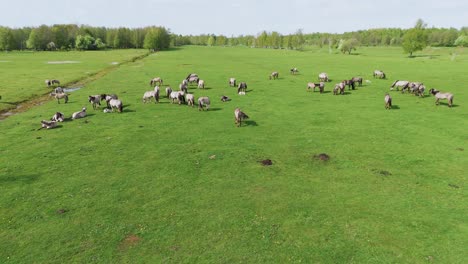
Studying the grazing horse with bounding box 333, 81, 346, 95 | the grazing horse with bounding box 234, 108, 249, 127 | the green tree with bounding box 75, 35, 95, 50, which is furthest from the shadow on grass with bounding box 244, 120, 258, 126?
the green tree with bounding box 75, 35, 95, 50

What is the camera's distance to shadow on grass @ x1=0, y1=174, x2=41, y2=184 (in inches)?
676

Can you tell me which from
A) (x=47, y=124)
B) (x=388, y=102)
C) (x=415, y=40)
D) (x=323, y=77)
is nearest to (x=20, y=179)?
(x=47, y=124)

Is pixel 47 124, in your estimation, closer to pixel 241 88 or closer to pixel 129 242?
pixel 129 242

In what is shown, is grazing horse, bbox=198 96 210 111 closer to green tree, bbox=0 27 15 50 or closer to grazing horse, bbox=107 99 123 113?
grazing horse, bbox=107 99 123 113

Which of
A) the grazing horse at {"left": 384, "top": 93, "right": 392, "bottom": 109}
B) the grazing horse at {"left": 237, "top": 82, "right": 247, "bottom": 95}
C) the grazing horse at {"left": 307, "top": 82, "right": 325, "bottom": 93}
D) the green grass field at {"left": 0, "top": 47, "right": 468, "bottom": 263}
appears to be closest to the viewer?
the green grass field at {"left": 0, "top": 47, "right": 468, "bottom": 263}

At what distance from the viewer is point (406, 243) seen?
12.0m

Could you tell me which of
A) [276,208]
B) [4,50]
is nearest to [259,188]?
[276,208]

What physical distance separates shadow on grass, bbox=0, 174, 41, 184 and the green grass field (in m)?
0.06

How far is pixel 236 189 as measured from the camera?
16.2 metres

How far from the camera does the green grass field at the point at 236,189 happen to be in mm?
12008

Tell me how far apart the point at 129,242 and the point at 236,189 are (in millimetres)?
5991

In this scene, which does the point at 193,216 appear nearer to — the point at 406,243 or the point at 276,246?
the point at 276,246

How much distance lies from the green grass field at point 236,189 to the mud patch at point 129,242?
0.27ft

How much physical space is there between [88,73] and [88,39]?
12188cm
